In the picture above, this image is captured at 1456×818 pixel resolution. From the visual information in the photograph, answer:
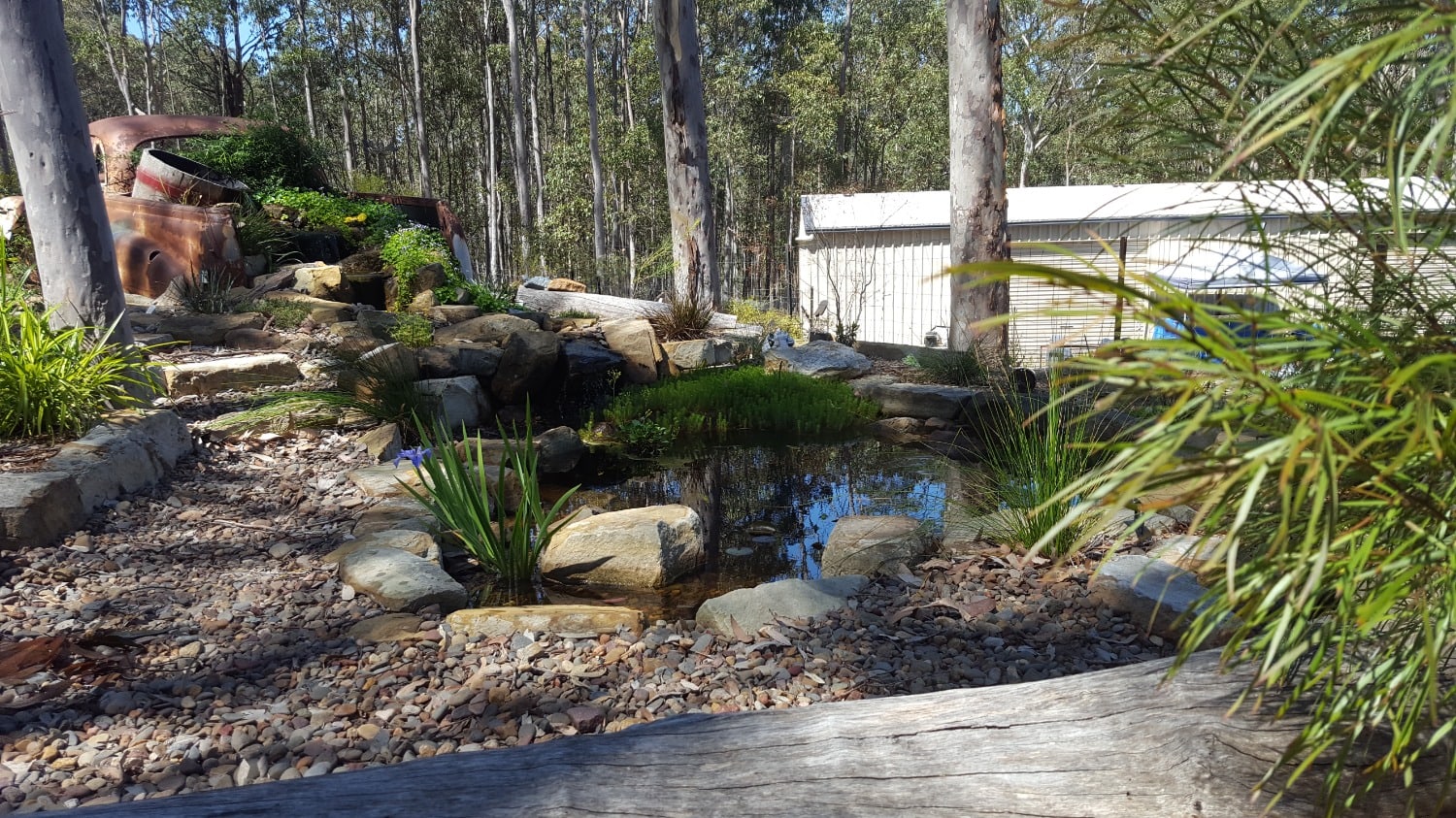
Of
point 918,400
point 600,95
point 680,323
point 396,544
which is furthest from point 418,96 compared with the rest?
point 396,544

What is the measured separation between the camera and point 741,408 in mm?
7465

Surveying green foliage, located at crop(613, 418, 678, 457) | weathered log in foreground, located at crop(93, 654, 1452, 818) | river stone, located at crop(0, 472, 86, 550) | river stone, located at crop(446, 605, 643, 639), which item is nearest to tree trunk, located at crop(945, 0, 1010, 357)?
green foliage, located at crop(613, 418, 678, 457)

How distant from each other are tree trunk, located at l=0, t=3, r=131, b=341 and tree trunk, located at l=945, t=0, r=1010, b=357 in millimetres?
6525

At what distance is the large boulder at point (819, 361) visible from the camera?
879cm

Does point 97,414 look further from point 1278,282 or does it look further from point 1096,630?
point 1278,282

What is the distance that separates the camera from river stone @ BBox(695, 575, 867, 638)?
121 inches

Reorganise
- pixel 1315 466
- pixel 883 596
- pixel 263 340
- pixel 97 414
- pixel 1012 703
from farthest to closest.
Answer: pixel 263 340 < pixel 97 414 < pixel 883 596 < pixel 1012 703 < pixel 1315 466

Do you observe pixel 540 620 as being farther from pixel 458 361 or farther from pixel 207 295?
pixel 207 295

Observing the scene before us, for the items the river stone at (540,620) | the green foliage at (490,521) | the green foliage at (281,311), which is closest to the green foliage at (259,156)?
the green foliage at (281,311)

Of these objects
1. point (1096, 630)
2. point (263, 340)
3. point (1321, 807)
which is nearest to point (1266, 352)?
point (1321, 807)

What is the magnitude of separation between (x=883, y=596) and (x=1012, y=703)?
171 centimetres

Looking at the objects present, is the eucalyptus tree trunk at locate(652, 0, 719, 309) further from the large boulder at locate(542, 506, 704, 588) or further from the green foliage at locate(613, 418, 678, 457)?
the large boulder at locate(542, 506, 704, 588)

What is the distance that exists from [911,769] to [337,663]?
2.01 meters

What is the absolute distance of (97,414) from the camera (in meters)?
4.24
